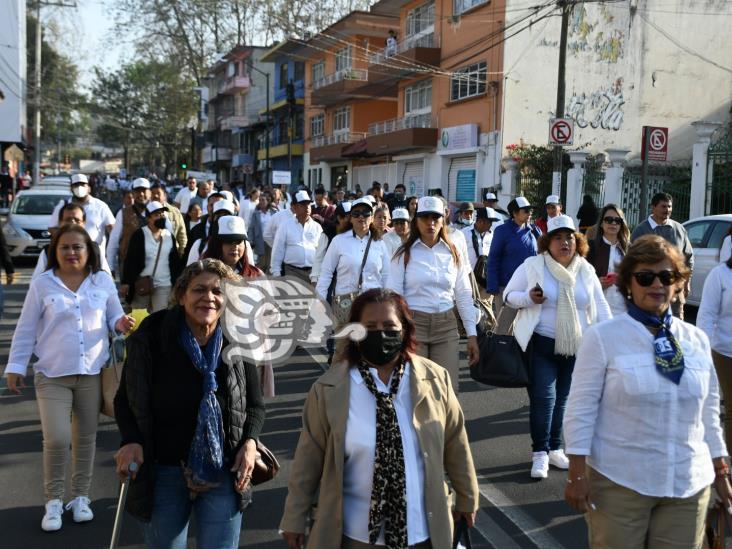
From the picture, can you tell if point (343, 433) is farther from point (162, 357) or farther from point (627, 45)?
point (627, 45)

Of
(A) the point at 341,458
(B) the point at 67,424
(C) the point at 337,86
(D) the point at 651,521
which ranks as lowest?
(B) the point at 67,424

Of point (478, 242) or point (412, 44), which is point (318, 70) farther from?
point (478, 242)

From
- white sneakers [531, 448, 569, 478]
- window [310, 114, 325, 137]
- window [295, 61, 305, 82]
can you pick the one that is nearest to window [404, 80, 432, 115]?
window [310, 114, 325, 137]

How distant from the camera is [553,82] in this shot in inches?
1092

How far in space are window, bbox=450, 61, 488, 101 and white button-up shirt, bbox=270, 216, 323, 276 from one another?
19.1m

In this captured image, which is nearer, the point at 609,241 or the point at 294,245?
the point at 609,241

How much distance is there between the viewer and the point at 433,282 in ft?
20.4

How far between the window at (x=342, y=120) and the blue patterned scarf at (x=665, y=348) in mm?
40191

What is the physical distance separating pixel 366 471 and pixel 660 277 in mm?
1367

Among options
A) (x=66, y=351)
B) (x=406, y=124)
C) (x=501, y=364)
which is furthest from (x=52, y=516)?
(x=406, y=124)

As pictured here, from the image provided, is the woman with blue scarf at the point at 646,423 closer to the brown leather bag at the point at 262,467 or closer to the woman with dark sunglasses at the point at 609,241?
the brown leather bag at the point at 262,467

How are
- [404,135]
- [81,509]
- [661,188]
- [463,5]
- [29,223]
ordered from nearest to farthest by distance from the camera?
[81,509] → [29,223] → [661,188] → [463,5] → [404,135]

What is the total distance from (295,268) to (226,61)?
60781 mm

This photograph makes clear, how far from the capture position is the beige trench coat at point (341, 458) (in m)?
2.99
